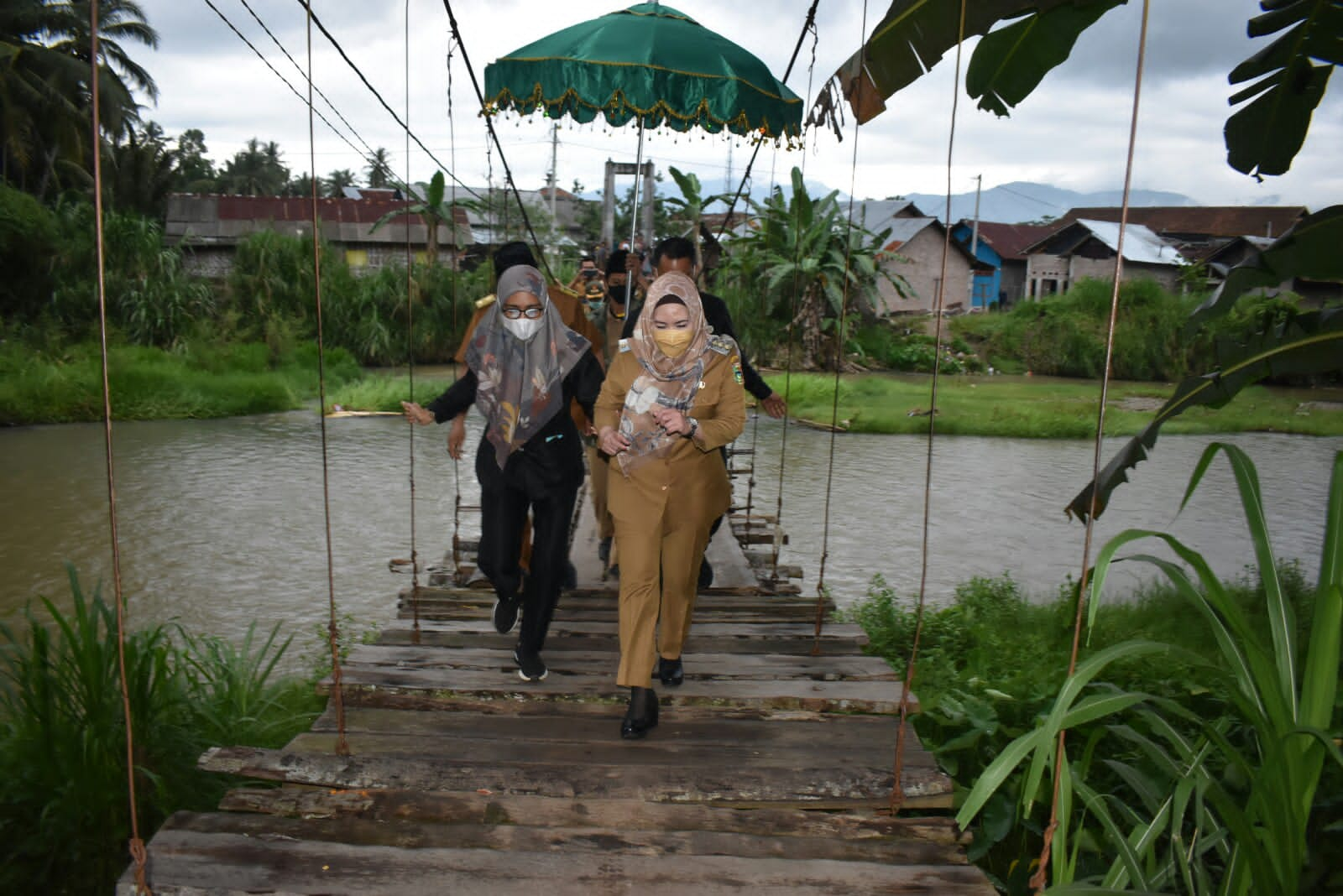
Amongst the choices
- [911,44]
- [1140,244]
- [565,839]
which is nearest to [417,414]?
[565,839]

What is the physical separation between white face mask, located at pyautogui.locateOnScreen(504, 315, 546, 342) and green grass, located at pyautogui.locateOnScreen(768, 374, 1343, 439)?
11437 millimetres

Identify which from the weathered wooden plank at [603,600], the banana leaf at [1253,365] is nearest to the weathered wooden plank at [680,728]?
the banana leaf at [1253,365]

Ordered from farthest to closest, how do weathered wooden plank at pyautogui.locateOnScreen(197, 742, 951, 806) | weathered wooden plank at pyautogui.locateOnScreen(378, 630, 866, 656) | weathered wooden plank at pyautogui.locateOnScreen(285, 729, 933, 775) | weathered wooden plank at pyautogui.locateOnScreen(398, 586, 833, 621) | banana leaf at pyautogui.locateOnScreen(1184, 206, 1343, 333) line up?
weathered wooden plank at pyautogui.locateOnScreen(398, 586, 833, 621) < weathered wooden plank at pyautogui.locateOnScreen(378, 630, 866, 656) < banana leaf at pyautogui.locateOnScreen(1184, 206, 1343, 333) < weathered wooden plank at pyautogui.locateOnScreen(285, 729, 933, 775) < weathered wooden plank at pyautogui.locateOnScreen(197, 742, 951, 806)

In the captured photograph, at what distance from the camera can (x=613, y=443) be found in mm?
2805

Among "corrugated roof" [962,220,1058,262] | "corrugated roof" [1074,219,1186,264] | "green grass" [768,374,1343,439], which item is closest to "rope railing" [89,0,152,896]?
"green grass" [768,374,1343,439]

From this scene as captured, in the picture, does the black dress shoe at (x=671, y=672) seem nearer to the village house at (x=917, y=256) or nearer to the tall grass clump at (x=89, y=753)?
the tall grass clump at (x=89, y=753)

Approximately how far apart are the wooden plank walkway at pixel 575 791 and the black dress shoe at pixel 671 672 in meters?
0.04

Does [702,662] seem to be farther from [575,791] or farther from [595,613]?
[575,791]

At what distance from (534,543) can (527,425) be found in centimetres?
43

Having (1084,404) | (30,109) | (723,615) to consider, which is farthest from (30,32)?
(723,615)

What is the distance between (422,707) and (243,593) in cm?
425

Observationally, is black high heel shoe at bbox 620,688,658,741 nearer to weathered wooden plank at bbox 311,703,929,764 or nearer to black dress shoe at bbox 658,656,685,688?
weathered wooden plank at bbox 311,703,929,764

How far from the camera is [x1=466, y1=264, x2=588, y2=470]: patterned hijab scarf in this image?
309cm

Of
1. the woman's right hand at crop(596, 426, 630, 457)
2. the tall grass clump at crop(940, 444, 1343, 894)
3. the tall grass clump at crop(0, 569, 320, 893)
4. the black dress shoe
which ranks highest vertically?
the woman's right hand at crop(596, 426, 630, 457)
